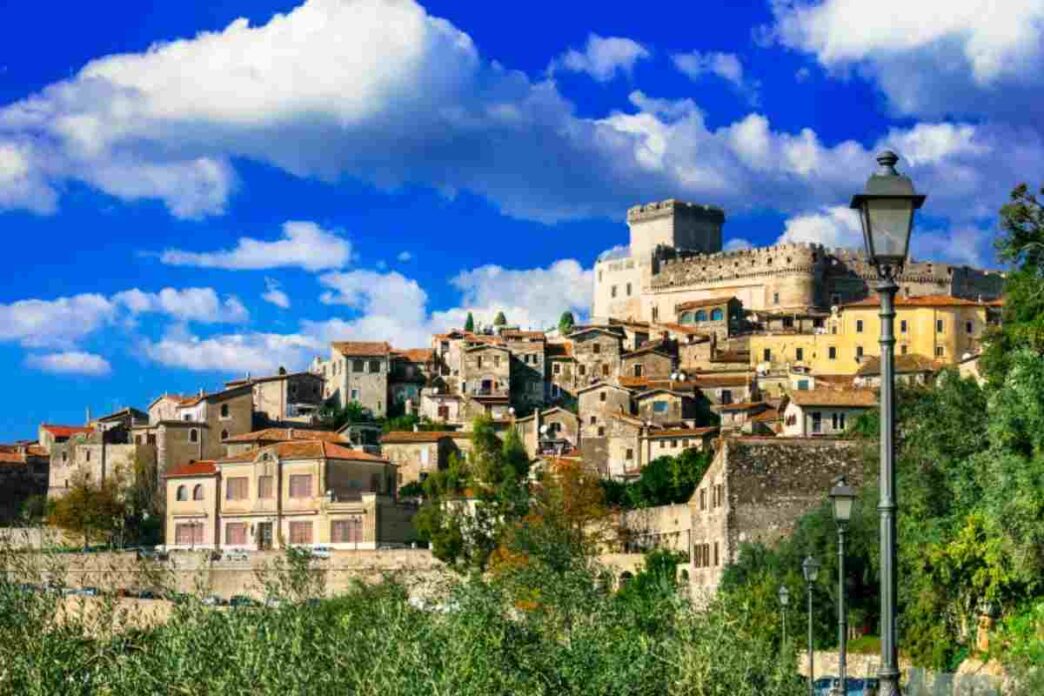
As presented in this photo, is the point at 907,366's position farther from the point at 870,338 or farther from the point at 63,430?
the point at 63,430

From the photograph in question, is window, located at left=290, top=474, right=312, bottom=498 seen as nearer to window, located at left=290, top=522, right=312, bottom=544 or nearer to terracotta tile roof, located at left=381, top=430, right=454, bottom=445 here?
window, located at left=290, top=522, right=312, bottom=544

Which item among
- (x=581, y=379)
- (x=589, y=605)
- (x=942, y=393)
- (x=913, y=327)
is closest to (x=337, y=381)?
(x=581, y=379)

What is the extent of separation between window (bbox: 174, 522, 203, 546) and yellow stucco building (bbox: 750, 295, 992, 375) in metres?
38.3

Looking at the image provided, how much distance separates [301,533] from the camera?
270ft

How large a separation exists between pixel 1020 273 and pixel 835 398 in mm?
34514

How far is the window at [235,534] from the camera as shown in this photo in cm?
8494

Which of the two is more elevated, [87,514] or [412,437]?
[412,437]

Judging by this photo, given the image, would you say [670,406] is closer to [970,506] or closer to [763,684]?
[970,506]

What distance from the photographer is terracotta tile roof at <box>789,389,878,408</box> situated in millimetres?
78125

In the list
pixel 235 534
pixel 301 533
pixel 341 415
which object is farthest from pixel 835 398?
pixel 341 415

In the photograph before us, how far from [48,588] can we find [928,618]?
2119cm

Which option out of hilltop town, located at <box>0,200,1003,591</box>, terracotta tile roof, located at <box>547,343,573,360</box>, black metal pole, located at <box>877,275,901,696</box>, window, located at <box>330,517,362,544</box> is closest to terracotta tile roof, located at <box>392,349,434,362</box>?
hilltop town, located at <box>0,200,1003,591</box>

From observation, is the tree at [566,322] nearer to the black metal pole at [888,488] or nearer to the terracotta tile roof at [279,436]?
the terracotta tile roof at [279,436]

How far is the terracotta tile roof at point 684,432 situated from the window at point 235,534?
22079 millimetres
